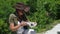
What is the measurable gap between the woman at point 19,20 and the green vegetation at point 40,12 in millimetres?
3211

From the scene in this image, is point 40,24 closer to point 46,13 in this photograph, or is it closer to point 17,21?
point 46,13

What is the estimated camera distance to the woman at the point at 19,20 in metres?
5.16

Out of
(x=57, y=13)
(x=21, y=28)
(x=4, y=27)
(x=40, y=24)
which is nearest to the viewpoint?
(x=21, y=28)

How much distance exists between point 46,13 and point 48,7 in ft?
1.35

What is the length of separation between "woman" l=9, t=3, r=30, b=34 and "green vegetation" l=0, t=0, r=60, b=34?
3.21m

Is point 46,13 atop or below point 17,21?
below

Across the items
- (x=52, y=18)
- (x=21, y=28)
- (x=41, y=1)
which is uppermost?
(x=21, y=28)

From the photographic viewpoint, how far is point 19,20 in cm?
532

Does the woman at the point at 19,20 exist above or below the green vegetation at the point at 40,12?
above

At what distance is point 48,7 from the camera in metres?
12.1

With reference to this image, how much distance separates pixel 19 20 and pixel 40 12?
6.05 m

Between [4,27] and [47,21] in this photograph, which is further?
[47,21]

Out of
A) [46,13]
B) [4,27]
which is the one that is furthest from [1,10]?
[46,13]

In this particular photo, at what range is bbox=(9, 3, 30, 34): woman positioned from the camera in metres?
5.16
